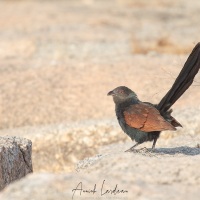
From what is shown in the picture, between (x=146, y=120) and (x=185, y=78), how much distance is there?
58 centimetres

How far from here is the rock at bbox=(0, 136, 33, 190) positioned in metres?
8.38

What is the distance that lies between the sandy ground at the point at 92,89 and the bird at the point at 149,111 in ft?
0.87

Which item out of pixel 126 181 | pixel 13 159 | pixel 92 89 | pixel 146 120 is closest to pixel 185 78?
pixel 146 120

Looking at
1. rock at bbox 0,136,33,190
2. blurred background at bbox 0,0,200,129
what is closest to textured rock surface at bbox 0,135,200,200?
rock at bbox 0,136,33,190

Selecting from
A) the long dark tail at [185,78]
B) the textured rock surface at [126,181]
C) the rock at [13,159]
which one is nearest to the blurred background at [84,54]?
the long dark tail at [185,78]

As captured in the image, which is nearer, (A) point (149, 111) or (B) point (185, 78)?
(A) point (149, 111)

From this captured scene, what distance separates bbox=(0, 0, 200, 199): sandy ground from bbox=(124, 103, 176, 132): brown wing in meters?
0.30

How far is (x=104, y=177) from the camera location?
6344mm

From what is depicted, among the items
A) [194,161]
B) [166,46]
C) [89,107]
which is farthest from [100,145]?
[166,46]

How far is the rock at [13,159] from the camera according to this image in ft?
27.5

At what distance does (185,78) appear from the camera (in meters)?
8.02

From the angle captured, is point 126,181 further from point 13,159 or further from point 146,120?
point 13,159

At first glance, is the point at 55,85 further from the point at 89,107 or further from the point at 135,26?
the point at 135,26

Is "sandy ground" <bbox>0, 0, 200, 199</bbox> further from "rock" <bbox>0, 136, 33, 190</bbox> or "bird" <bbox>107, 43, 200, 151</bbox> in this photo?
"rock" <bbox>0, 136, 33, 190</bbox>
